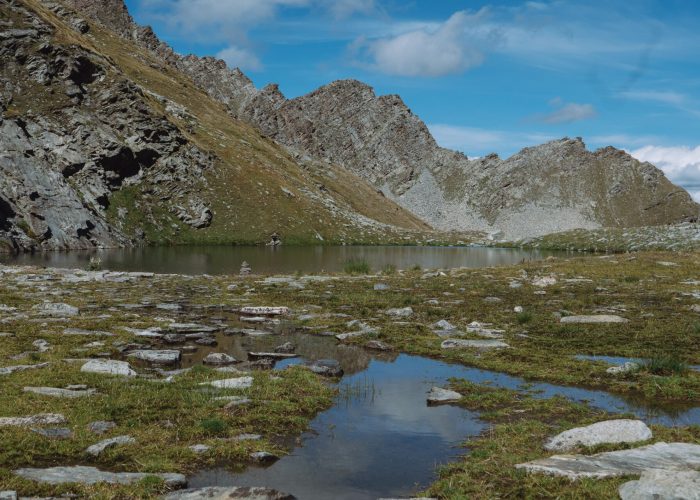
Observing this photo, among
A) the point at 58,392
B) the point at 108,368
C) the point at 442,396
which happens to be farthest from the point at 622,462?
the point at 108,368

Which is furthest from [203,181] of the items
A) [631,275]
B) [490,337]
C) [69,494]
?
[69,494]

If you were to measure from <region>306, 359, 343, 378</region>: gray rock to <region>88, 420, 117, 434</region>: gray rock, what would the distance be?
5990 millimetres

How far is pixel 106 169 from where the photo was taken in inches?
4934

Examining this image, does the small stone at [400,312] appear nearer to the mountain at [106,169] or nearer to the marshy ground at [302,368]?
the marshy ground at [302,368]

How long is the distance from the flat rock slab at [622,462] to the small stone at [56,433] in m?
7.47

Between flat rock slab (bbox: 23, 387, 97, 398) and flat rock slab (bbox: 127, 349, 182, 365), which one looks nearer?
flat rock slab (bbox: 23, 387, 97, 398)

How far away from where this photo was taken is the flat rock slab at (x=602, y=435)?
9.66 metres

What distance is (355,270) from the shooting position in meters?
46.6

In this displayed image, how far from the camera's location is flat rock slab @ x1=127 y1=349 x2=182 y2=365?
52.6 ft

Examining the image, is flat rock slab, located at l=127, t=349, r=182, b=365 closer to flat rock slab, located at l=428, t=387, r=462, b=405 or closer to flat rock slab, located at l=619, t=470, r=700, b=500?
flat rock slab, located at l=428, t=387, r=462, b=405

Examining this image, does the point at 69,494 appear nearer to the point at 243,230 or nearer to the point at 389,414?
the point at 389,414

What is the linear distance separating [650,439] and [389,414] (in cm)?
494

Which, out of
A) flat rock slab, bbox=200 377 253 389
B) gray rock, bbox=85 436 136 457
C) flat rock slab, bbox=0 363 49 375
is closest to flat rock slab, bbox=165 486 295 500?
gray rock, bbox=85 436 136 457

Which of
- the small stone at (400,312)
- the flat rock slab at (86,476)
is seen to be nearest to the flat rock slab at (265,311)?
the small stone at (400,312)
